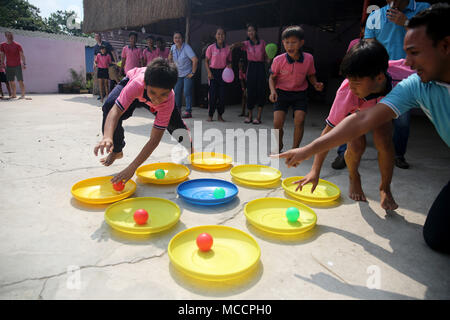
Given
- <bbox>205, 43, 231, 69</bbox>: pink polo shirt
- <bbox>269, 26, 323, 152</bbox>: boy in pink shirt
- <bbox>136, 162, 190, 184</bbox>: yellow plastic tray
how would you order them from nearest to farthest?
<bbox>136, 162, 190, 184</bbox>: yellow plastic tray → <bbox>269, 26, 323, 152</bbox>: boy in pink shirt → <bbox>205, 43, 231, 69</bbox>: pink polo shirt

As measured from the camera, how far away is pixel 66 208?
2008mm

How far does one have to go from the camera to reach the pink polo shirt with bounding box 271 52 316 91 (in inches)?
131

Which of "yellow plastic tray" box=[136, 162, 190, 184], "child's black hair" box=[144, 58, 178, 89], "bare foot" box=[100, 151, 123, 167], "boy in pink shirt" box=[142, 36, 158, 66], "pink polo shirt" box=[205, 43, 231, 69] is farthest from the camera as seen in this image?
"boy in pink shirt" box=[142, 36, 158, 66]

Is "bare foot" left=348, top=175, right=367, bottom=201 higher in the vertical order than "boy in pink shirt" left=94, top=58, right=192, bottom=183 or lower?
lower

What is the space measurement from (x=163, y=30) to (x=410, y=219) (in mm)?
10526

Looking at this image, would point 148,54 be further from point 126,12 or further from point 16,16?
point 16,16

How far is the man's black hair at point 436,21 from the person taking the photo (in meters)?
1.25

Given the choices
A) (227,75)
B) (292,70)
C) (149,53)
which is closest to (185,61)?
(227,75)

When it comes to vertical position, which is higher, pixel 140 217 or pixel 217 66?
pixel 217 66

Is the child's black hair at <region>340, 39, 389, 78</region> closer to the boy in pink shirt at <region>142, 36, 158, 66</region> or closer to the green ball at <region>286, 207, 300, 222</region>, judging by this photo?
the green ball at <region>286, 207, 300, 222</region>

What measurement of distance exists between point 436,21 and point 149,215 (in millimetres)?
1934

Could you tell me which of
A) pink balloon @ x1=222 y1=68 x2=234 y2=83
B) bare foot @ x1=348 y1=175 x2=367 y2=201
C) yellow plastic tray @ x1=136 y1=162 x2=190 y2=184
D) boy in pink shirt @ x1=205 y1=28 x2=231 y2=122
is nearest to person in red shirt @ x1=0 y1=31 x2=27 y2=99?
boy in pink shirt @ x1=205 y1=28 x2=231 y2=122

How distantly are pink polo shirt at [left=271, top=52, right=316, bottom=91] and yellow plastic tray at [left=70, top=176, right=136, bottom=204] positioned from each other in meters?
2.20

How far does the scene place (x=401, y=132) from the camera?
10.00ft
